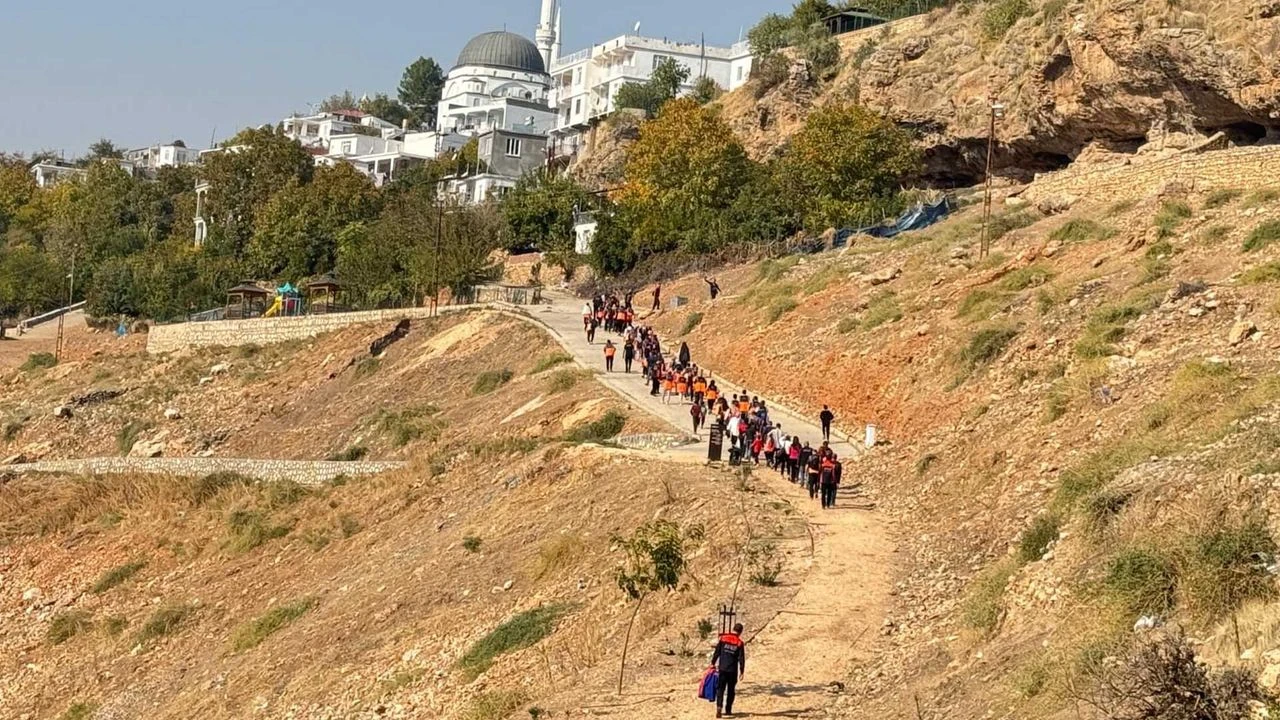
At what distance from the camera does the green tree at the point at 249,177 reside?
82500 millimetres

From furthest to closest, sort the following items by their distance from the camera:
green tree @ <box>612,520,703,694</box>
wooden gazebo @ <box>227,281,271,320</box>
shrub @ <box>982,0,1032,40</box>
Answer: wooden gazebo @ <box>227,281,271,320</box>
shrub @ <box>982,0,1032,40</box>
green tree @ <box>612,520,703,694</box>

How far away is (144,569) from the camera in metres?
33.4

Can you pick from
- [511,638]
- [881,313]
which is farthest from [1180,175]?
[511,638]

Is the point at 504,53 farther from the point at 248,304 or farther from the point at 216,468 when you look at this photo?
the point at 216,468

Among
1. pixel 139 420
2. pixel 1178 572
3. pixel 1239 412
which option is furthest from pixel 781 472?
pixel 139 420

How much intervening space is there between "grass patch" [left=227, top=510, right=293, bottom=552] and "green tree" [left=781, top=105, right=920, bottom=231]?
24826mm

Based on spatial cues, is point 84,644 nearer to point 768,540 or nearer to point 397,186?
point 768,540

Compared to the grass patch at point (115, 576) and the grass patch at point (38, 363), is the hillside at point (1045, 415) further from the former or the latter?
the grass patch at point (38, 363)

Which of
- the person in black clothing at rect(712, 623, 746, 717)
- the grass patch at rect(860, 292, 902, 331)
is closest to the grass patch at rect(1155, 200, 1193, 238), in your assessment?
the grass patch at rect(860, 292, 902, 331)

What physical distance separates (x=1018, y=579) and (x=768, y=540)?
15.8ft

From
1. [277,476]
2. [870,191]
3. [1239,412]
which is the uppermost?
[870,191]

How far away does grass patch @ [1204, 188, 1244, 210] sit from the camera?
34938 millimetres

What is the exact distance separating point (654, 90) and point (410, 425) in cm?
4787

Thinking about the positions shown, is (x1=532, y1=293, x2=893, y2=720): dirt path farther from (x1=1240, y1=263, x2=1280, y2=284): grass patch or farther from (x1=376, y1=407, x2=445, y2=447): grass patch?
(x1=376, y1=407, x2=445, y2=447): grass patch
